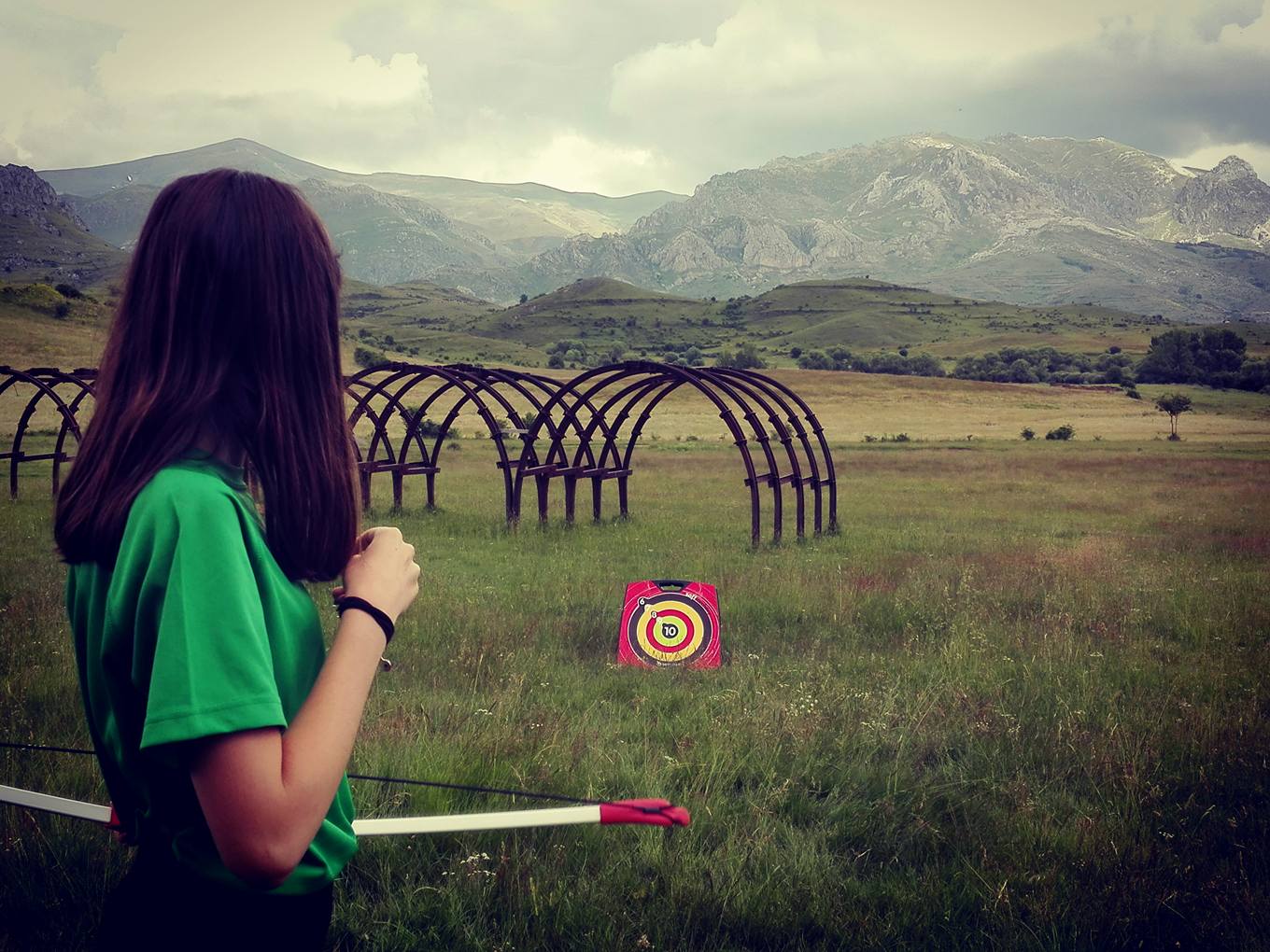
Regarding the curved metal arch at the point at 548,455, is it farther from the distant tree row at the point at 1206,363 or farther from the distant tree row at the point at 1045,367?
the distant tree row at the point at 1045,367

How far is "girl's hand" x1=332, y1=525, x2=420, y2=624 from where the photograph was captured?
163 cm

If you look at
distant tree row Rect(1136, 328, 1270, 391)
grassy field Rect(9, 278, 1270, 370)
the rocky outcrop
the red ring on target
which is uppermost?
the rocky outcrop

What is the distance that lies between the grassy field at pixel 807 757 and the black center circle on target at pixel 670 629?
13.2 inches

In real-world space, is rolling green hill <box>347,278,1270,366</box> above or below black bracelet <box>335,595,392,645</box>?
above

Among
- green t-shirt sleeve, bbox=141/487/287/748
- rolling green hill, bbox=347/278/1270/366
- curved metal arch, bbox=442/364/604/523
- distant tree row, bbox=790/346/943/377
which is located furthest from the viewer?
rolling green hill, bbox=347/278/1270/366

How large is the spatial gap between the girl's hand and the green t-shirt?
0.09 metres

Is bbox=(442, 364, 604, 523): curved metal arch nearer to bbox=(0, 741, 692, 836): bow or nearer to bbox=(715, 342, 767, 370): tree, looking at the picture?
bbox=(0, 741, 692, 836): bow

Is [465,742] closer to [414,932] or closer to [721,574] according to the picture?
[414,932]

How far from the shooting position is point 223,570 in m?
1.36

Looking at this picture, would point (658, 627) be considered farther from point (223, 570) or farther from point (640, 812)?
point (223, 570)

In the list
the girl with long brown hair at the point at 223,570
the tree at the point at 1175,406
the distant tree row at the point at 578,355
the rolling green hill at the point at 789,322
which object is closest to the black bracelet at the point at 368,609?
the girl with long brown hair at the point at 223,570

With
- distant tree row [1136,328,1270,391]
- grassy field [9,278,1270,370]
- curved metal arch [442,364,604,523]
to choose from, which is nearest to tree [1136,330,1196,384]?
distant tree row [1136,328,1270,391]

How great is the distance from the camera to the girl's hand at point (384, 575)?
5.34 ft

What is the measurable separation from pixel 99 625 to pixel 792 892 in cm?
327
